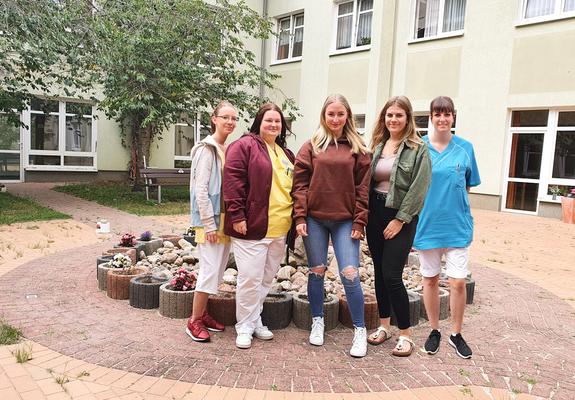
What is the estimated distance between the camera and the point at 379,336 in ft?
11.9

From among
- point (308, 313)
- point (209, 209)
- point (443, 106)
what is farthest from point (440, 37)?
point (209, 209)

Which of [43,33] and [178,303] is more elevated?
[43,33]

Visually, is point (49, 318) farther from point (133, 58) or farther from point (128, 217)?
point (133, 58)

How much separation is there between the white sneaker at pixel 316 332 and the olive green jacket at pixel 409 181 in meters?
1.05

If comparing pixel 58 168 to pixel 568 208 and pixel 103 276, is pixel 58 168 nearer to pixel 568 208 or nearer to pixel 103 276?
pixel 103 276

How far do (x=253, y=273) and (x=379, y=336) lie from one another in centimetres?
110

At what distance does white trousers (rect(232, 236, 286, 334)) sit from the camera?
3373mm

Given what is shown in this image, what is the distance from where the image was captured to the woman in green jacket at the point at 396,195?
3.22 meters

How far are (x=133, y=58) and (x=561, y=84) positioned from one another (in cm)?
999

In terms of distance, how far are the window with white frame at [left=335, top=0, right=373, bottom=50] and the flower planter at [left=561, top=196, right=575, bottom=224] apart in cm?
784

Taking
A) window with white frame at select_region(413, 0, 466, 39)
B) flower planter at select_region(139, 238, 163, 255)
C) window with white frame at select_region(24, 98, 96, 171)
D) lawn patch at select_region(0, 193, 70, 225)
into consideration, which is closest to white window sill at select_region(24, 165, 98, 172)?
window with white frame at select_region(24, 98, 96, 171)

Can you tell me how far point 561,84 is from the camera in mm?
11367

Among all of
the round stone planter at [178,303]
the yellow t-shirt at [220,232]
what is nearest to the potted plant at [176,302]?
the round stone planter at [178,303]

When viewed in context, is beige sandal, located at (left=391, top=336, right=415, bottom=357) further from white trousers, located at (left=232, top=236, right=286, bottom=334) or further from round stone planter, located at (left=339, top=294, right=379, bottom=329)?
white trousers, located at (left=232, top=236, right=286, bottom=334)
